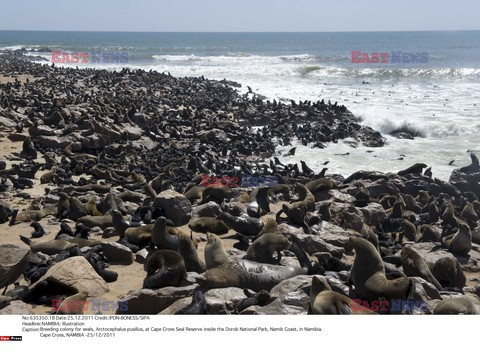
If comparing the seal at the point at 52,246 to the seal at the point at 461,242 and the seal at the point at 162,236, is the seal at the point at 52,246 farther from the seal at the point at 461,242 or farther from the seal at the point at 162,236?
the seal at the point at 461,242

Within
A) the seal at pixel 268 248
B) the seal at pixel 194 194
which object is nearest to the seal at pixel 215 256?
the seal at pixel 268 248

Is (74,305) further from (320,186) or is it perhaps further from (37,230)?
(320,186)

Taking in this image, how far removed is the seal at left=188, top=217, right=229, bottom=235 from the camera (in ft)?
28.7

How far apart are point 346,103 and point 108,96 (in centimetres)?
1325

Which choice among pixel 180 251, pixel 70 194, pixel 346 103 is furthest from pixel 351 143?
pixel 180 251

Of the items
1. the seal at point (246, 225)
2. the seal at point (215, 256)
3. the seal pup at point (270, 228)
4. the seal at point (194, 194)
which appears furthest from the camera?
the seal at point (194, 194)

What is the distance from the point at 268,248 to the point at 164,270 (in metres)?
1.67

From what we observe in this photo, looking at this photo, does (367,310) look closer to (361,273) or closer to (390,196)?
(361,273)

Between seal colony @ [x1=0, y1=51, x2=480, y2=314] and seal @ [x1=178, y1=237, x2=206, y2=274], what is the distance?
0.02m

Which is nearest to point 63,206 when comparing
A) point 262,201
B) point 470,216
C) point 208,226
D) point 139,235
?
point 139,235

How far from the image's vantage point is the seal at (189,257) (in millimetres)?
6770

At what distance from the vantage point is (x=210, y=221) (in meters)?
8.83

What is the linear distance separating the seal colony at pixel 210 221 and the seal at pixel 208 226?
29 mm

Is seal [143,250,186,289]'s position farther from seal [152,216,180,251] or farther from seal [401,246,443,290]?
seal [401,246,443,290]
